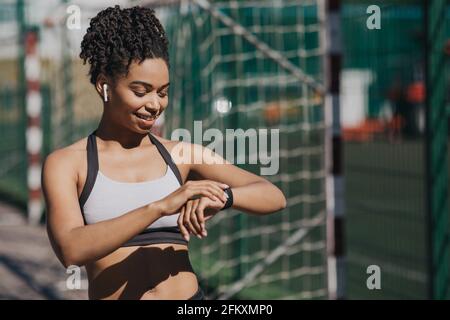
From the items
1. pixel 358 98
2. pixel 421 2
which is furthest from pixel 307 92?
pixel 421 2

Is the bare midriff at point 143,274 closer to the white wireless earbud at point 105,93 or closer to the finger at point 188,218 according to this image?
the finger at point 188,218

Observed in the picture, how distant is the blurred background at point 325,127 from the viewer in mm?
5281

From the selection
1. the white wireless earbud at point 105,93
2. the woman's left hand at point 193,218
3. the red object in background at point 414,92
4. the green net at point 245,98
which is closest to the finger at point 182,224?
the woman's left hand at point 193,218

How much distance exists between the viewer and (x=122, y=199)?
296 cm

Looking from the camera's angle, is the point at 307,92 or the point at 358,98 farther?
the point at 358,98

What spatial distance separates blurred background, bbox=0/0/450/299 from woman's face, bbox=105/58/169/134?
1820 mm

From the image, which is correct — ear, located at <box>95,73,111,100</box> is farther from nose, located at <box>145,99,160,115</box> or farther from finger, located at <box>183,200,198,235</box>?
finger, located at <box>183,200,198,235</box>

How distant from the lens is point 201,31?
6.71 m

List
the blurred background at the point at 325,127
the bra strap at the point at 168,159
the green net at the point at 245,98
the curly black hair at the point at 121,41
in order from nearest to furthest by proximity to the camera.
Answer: the curly black hair at the point at 121,41, the bra strap at the point at 168,159, the blurred background at the point at 325,127, the green net at the point at 245,98

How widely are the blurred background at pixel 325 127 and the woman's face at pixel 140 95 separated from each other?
182cm

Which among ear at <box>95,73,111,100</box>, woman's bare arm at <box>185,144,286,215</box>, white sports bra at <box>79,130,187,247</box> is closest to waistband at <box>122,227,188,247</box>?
white sports bra at <box>79,130,187,247</box>
